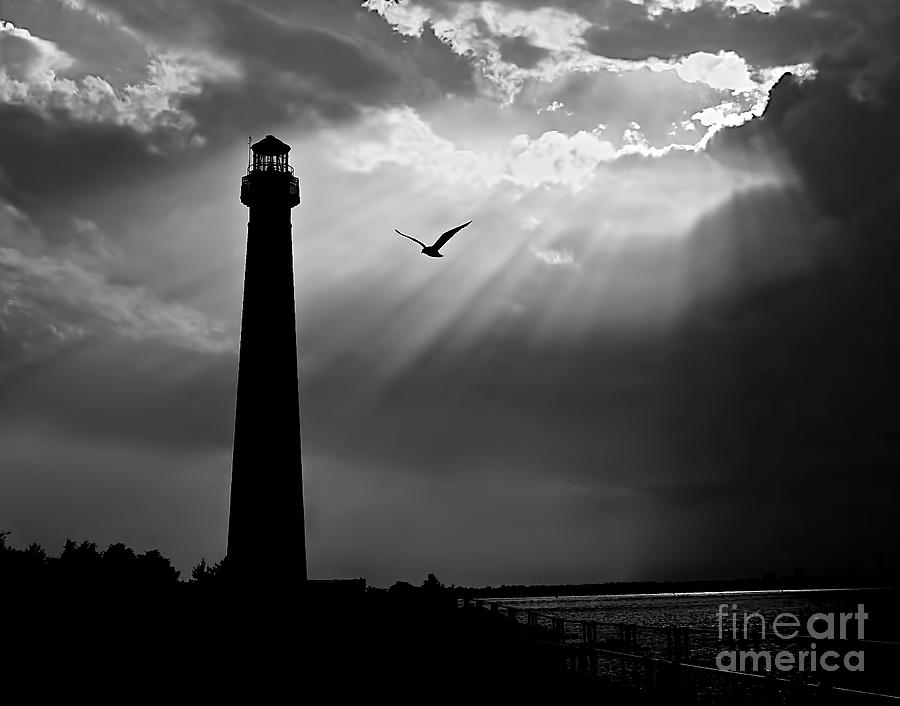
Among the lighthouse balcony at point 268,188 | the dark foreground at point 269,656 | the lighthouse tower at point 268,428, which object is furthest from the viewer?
the lighthouse balcony at point 268,188

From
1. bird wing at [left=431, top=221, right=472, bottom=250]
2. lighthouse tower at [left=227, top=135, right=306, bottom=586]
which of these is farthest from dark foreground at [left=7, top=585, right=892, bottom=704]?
bird wing at [left=431, top=221, right=472, bottom=250]

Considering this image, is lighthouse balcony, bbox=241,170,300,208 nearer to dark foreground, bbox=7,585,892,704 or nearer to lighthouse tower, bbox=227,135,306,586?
lighthouse tower, bbox=227,135,306,586

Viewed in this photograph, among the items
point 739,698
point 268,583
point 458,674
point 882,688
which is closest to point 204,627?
point 268,583

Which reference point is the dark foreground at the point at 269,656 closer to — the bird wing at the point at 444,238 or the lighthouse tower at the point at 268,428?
the lighthouse tower at the point at 268,428

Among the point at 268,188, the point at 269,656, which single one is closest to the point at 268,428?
the point at 268,188

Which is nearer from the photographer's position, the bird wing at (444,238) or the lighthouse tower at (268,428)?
the bird wing at (444,238)

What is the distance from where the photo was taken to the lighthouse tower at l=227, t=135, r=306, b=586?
1597 inches

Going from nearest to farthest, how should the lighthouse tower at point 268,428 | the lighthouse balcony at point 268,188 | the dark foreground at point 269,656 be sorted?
the dark foreground at point 269,656 → the lighthouse tower at point 268,428 → the lighthouse balcony at point 268,188

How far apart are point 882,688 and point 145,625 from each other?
3171 centimetres

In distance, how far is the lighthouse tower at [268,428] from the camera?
40.6 m

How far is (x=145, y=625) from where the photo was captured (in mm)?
35469

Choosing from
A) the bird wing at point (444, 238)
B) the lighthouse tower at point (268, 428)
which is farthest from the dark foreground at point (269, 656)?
the bird wing at point (444, 238)

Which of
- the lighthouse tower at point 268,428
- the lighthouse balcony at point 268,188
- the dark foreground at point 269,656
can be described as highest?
the lighthouse balcony at point 268,188

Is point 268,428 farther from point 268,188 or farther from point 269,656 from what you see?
point 269,656
